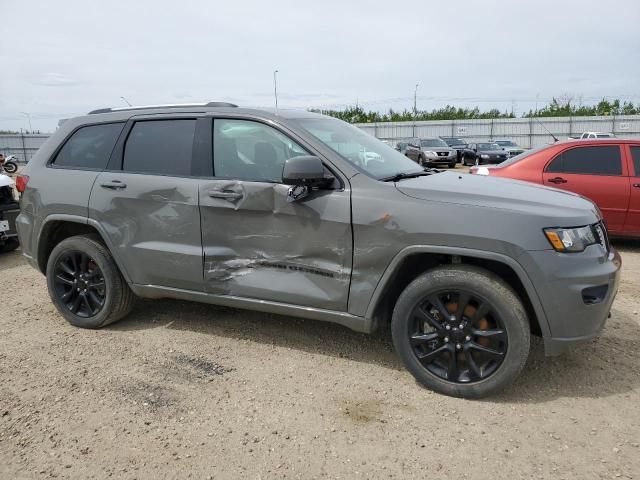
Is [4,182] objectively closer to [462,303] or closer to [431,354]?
[431,354]

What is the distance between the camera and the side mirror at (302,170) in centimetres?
315

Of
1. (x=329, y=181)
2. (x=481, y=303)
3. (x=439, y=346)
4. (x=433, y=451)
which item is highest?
(x=329, y=181)

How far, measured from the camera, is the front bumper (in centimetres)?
286

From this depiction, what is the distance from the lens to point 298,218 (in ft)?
11.1

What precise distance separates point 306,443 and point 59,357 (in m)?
2.17

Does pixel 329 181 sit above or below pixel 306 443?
above

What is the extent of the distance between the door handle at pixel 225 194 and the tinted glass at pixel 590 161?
513cm

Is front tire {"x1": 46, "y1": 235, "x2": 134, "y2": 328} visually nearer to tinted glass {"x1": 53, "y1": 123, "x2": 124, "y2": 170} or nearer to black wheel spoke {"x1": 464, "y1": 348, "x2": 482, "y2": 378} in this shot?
tinted glass {"x1": 53, "y1": 123, "x2": 124, "y2": 170}

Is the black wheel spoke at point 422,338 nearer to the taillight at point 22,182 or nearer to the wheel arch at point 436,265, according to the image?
the wheel arch at point 436,265

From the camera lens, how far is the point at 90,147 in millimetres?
4277

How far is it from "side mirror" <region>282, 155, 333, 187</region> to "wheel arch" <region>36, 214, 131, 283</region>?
68.8 inches

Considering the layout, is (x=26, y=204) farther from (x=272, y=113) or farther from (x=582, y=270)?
(x=582, y=270)

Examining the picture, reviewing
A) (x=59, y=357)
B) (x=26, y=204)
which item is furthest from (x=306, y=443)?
(x=26, y=204)

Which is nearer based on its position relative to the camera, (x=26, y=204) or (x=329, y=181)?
(x=329, y=181)
